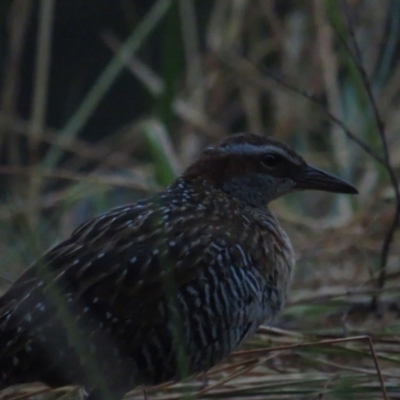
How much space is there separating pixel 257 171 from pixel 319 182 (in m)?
0.21

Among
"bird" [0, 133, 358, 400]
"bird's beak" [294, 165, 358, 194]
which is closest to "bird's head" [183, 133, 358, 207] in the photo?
"bird's beak" [294, 165, 358, 194]

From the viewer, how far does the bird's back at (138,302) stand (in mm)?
3422

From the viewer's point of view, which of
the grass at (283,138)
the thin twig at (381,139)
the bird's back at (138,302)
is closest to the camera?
the bird's back at (138,302)

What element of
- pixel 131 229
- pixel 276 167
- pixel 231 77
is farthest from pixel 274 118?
pixel 131 229

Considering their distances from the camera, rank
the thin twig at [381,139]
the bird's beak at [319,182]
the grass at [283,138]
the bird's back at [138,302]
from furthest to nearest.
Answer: the thin twig at [381,139]
the bird's beak at [319,182]
the grass at [283,138]
the bird's back at [138,302]

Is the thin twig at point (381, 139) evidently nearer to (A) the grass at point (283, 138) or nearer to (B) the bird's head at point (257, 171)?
(A) the grass at point (283, 138)

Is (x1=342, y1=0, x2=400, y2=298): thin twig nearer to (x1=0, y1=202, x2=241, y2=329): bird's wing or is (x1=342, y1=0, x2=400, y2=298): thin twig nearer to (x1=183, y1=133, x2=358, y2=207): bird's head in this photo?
(x1=183, y1=133, x2=358, y2=207): bird's head

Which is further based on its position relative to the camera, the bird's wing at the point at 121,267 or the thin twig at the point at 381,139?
Answer: the thin twig at the point at 381,139

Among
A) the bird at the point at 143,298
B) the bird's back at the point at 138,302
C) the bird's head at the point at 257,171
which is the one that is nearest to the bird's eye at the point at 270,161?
the bird's head at the point at 257,171

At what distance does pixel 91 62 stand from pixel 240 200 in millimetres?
3814

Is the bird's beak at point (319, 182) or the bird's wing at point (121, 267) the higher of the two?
the bird's wing at point (121, 267)

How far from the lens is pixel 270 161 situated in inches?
162

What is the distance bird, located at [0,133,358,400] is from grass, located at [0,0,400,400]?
0.55 feet

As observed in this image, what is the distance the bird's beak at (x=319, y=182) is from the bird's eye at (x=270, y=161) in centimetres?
9
